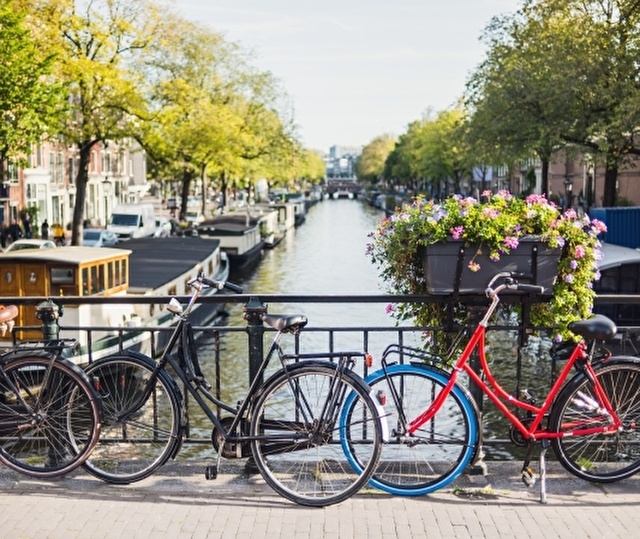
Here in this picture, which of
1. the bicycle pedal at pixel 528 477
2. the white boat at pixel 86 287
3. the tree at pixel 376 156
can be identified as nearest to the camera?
the bicycle pedal at pixel 528 477

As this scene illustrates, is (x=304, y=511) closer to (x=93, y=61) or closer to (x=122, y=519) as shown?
(x=122, y=519)

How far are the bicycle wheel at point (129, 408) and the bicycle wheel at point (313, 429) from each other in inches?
22.1

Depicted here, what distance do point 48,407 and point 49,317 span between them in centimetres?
58

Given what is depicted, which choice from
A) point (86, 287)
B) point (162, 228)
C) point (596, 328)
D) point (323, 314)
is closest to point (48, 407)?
point (596, 328)

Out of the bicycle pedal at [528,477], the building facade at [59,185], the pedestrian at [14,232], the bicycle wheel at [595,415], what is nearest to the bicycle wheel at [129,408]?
the bicycle pedal at [528,477]

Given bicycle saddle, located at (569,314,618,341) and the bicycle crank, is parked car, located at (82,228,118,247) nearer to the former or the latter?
the bicycle crank

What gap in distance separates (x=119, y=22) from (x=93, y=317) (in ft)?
61.7

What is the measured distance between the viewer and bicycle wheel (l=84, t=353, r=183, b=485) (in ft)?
18.3

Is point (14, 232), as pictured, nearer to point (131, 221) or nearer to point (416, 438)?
point (131, 221)

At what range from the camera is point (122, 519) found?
16.7 feet

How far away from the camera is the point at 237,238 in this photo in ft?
139

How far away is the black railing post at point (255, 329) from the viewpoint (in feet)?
18.7

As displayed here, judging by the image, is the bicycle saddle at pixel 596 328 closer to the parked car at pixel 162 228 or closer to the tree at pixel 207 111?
the tree at pixel 207 111

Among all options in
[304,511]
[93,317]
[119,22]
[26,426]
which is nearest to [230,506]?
[304,511]
